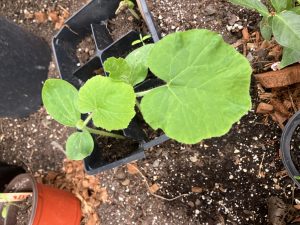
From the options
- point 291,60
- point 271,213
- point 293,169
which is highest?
point 291,60

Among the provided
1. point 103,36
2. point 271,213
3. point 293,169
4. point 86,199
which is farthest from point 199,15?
point 86,199

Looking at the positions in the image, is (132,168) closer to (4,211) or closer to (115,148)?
(115,148)

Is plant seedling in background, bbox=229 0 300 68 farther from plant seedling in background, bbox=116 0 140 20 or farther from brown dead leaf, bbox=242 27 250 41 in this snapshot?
plant seedling in background, bbox=116 0 140 20

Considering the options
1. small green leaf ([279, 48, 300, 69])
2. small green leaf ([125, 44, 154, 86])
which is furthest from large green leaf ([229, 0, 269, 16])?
small green leaf ([125, 44, 154, 86])

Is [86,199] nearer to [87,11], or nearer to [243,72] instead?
[87,11]

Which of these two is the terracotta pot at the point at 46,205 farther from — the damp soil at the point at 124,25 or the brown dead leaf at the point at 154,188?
the damp soil at the point at 124,25

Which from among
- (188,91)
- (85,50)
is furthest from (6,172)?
(188,91)

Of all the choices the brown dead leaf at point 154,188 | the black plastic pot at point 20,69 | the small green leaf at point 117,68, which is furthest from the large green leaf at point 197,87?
the black plastic pot at point 20,69
